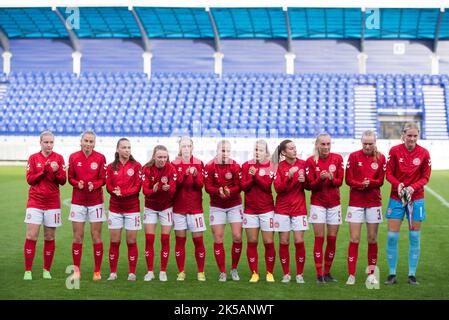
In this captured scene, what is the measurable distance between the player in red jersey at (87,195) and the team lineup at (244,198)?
0.04 ft

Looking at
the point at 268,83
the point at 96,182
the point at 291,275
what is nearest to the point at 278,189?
the point at 291,275

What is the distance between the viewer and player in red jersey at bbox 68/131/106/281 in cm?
957

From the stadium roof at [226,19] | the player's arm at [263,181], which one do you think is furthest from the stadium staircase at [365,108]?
the player's arm at [263,181]

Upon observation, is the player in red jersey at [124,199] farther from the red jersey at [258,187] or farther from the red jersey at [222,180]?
the red jersey at [258,187]

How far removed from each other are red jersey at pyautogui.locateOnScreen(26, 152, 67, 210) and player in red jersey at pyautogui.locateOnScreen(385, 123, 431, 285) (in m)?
4.04

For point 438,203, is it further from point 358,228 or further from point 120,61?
point 120,61

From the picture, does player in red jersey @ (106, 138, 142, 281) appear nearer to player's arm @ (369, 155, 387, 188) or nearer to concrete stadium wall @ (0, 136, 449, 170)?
player's arm @ (369, 155, 387, 188)

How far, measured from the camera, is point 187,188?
964 centimetres

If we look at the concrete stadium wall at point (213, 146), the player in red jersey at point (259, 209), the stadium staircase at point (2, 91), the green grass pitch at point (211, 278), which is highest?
the stadium staircase at point (2, 91)

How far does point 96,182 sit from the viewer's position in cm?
957

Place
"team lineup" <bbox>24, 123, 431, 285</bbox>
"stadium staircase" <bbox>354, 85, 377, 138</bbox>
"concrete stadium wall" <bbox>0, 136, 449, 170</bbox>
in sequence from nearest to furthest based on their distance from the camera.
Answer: "team lineup" <bbox>24, 123, 431, 285</bbox> < "concrete stadium wall" <bbox>0, 136, 449, 170</bbox> < "stadium staircase" <bbox>354, 85, 377, 138</bbox>

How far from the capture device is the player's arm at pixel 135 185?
31.0 feet

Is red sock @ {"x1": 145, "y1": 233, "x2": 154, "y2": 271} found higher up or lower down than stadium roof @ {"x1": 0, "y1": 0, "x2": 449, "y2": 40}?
lower down
